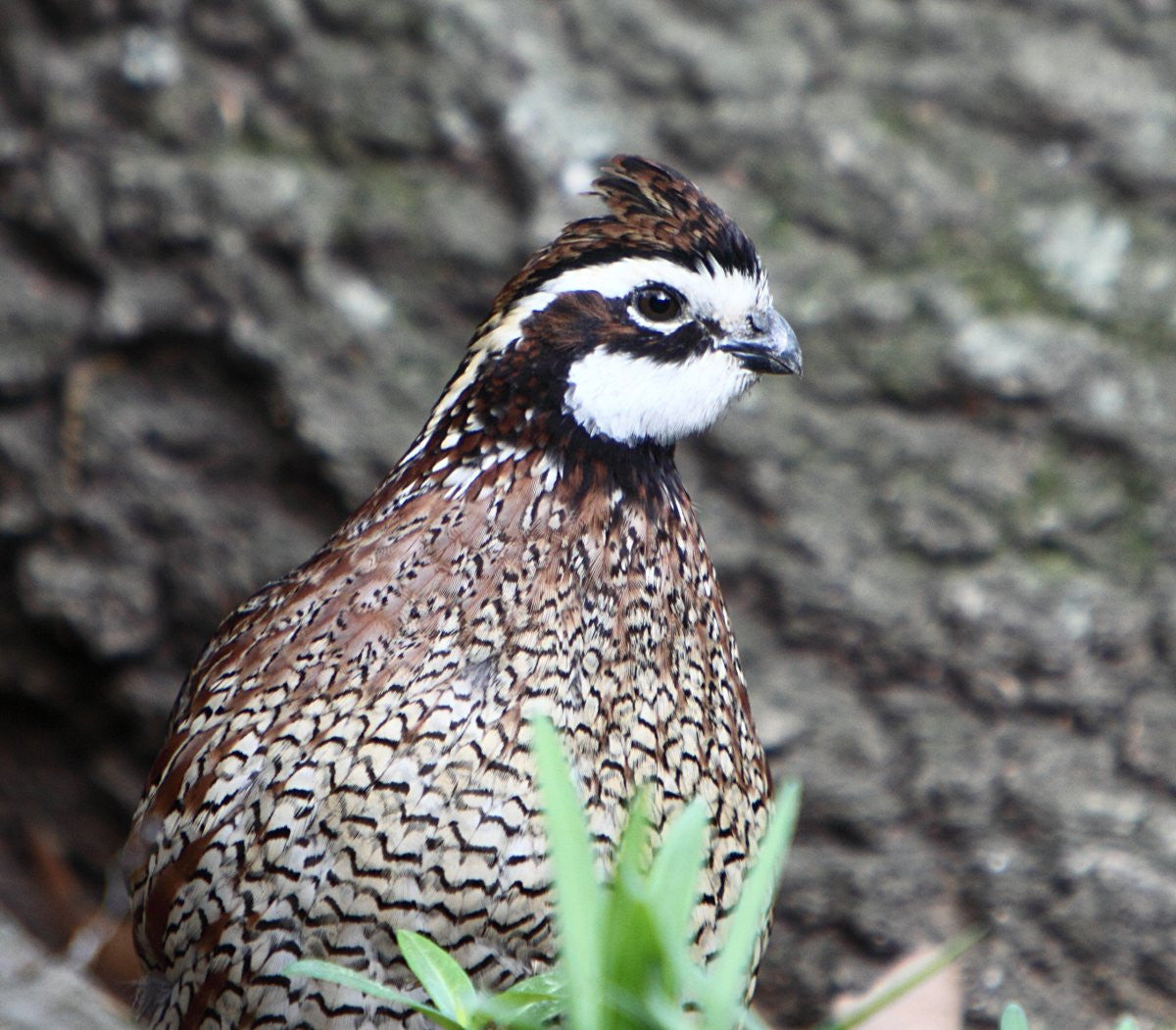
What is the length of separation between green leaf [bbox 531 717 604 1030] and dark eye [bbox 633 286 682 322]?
4.53 feet

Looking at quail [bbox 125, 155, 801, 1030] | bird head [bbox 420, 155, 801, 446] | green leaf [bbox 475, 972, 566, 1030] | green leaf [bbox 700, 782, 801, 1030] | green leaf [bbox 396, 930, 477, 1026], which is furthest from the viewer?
bird head [bbox 420, 155, 801, 446]

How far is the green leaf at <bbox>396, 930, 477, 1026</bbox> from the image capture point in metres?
1.57

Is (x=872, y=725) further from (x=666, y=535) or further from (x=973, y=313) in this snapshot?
(x=666, y=535)

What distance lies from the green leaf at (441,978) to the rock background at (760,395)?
300 centimetres

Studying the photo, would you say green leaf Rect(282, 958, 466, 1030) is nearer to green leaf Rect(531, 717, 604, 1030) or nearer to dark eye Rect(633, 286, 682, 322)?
green leaf Rect(531, 717, 604, 1030)

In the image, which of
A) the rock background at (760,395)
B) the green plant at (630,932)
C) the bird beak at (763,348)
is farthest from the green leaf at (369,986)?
the rock background at (760,395)

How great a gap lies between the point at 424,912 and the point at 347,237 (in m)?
2.70

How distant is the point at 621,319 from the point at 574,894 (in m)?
1.51

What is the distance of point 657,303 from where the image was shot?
109 inches

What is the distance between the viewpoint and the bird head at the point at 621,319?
273 centimetres

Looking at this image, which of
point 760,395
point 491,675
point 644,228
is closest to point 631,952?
point 491,675

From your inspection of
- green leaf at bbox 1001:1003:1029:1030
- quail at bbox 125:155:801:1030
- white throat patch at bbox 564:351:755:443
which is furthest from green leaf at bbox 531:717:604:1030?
white throat patch at bbox 564:351:755:443

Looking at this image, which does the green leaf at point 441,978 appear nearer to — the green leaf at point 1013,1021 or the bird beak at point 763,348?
the green leaf at point 1013,1021

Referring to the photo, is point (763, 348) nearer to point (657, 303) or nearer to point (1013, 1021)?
point (657, 303)
